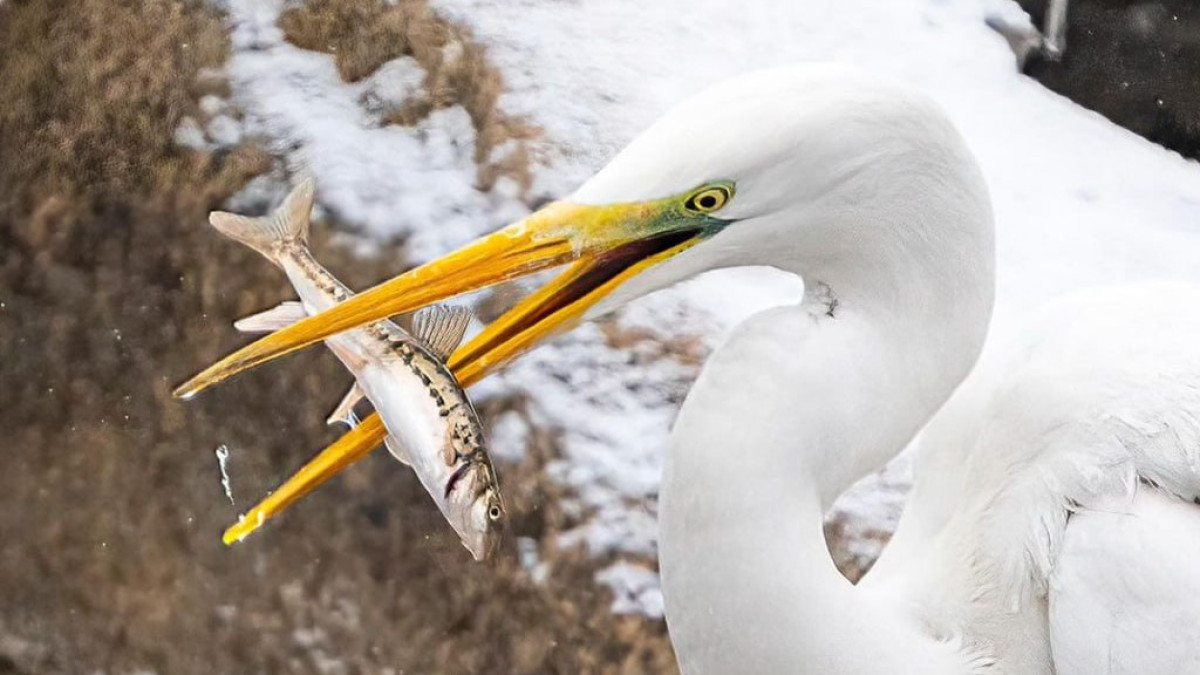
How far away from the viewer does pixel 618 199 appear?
104 centimetres

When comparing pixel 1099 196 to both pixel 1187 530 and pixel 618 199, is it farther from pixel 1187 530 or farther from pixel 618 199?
pixel 618 199

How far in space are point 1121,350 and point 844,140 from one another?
41 cm

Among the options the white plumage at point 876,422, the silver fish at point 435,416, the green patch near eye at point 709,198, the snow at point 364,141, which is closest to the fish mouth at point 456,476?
the silver fish at point 435,416

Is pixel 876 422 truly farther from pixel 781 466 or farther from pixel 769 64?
pixel 769 64

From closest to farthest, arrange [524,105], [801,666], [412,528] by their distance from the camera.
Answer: [801,666], [412,528], [524,105]

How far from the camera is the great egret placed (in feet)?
3.40

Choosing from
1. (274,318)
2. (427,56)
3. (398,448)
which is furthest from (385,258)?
(398,448)

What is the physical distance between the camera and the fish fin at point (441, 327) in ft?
4.96

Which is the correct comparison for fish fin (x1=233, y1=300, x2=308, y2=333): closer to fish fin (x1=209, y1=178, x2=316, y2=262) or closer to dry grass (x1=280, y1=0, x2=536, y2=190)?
fish fin (x1=209, y1=178, x2=316, y2=262)

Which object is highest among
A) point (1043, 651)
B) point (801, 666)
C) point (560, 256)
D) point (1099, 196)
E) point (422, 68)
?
point (560, 256)

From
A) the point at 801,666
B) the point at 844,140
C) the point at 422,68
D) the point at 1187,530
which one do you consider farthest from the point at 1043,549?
the point at 422,68

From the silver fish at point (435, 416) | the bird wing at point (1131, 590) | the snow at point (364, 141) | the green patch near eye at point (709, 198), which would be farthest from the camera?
the snow at point (364, 141)

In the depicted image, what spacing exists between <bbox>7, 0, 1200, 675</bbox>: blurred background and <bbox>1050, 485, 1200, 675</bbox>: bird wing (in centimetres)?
75

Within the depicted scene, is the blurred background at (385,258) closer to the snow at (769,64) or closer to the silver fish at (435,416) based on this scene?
the snow at (769,64)
